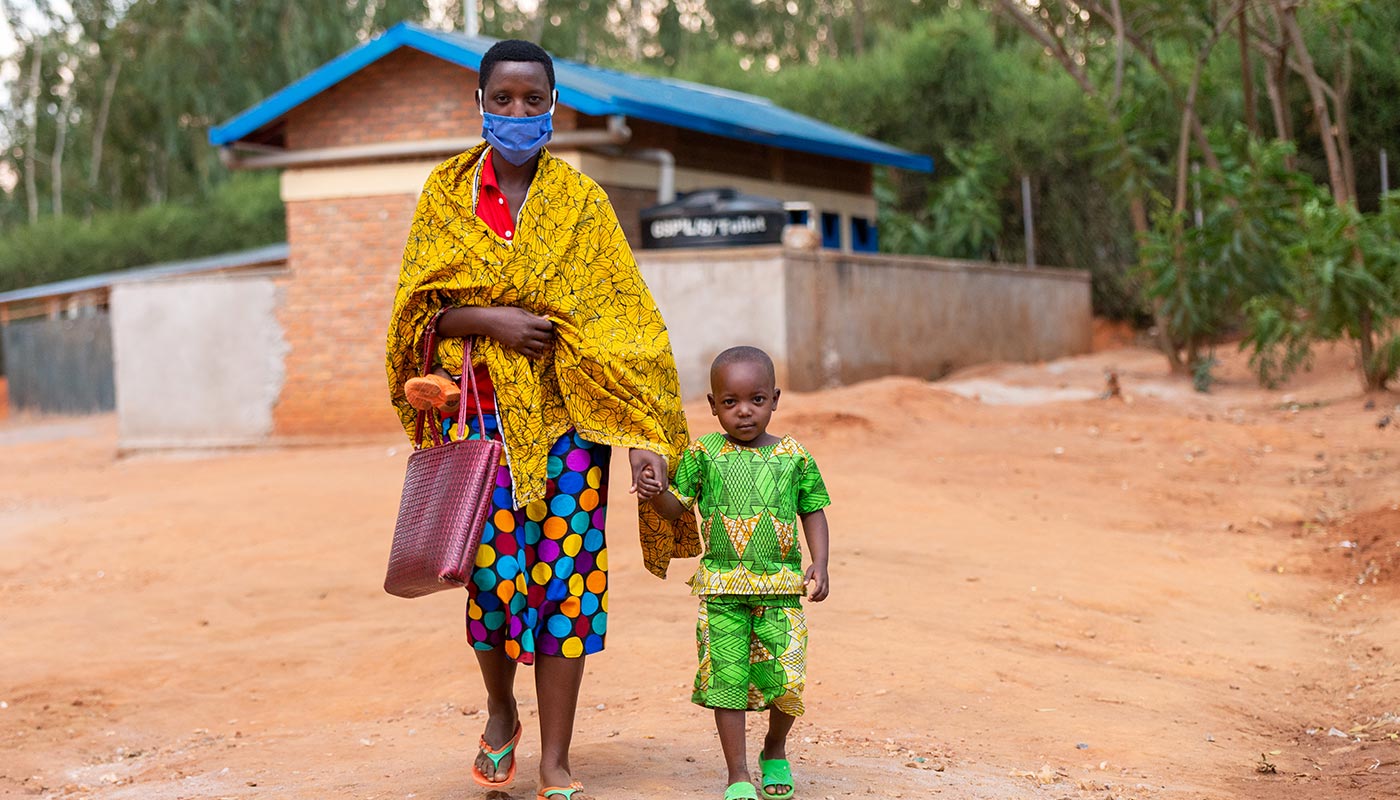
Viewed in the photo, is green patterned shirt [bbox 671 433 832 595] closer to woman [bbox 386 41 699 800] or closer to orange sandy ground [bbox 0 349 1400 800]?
woman [bbox 386 41 699 800]

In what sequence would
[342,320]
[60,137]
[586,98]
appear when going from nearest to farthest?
1. [586,98]
2. [342,320]
3. [60,137]

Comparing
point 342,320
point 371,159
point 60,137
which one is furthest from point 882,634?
point 60,137

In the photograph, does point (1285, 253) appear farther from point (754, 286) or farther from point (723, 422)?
point (723, 422)

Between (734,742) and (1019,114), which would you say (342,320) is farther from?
(1019,114)

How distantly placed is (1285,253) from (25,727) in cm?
1170

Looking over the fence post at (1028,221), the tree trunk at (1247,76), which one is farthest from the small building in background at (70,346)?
the tree trunk at (1247,76)

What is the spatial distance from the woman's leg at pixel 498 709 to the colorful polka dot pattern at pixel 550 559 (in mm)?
115

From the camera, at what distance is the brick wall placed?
14453 millimetres

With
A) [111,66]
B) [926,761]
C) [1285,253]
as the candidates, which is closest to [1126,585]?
[926,761]

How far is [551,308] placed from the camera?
11.9ft

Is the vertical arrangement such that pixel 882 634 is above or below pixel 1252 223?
below

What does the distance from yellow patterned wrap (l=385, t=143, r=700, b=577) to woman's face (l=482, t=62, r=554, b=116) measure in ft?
0.49

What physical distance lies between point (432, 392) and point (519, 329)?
10.0 inches

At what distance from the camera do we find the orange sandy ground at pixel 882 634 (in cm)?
438
